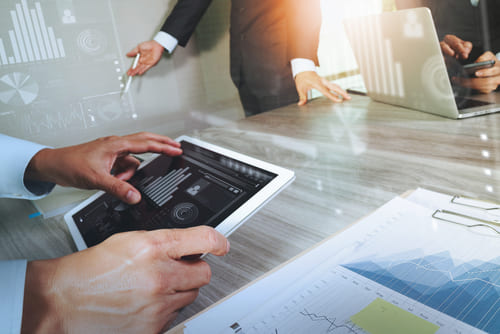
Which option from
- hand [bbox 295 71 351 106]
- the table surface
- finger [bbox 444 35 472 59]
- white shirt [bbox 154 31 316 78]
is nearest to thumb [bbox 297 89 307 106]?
hand [bbox 295 71 351 106]

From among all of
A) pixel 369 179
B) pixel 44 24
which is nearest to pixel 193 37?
pixel 44 24

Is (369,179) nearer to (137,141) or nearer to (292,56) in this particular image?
(137,141)

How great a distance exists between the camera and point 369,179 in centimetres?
61

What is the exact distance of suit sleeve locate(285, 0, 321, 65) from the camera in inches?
60.0

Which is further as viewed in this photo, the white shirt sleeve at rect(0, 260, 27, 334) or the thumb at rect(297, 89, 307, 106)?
the thumb at rect(297, 89, 307, 106)

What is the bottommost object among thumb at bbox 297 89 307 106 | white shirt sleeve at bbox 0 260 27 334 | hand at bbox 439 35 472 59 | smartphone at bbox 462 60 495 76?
white shirt sleeve at bbox 0 260 27 334

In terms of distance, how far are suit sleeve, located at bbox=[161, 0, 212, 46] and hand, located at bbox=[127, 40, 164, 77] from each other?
82 mm

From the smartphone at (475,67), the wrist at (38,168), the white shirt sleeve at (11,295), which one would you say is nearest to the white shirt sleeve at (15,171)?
the wrist at (38,168)

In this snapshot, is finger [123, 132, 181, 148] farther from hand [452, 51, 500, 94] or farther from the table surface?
hand [452, 51, 500, 94]

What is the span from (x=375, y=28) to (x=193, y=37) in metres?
0.83

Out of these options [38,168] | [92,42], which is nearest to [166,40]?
[92,42]

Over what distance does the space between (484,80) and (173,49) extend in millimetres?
1162
